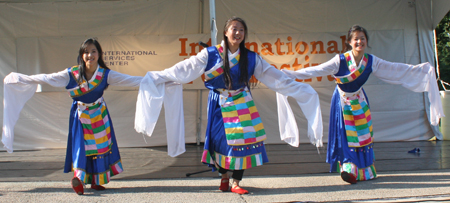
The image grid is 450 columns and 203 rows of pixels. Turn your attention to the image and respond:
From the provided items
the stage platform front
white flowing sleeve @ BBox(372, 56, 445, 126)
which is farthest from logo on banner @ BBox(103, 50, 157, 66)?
white flowing sleeve @ BBox(372, 56, 445, 126)

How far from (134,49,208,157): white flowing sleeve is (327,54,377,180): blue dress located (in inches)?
49.9

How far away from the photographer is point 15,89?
114 inches

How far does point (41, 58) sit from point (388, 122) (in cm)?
518

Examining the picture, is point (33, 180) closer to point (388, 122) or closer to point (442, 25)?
point (388, 122)

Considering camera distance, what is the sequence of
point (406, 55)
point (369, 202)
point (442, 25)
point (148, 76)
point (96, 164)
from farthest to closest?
point (442, 25) < point (406, 55) < point (96, 164) < point (148, 76) < point (369, 202)

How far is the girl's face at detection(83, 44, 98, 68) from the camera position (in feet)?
9.34

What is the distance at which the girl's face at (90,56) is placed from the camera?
2846mm

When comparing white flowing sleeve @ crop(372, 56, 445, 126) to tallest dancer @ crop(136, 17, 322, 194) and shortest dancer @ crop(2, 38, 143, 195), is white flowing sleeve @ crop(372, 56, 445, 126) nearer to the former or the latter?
tallest dancer @ crop(136, 17, 322, 194)

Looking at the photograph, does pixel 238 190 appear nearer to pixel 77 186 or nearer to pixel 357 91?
pixel 77 186

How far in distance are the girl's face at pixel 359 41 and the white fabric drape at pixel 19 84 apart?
1.78 m

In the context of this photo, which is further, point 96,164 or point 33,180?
point 33,180

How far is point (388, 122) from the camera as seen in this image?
18.1 feet

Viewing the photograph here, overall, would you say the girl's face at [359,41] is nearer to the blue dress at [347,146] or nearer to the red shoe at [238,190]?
the blue dress at [347,146]

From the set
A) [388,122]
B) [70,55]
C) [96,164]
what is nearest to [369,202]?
[96,164]
